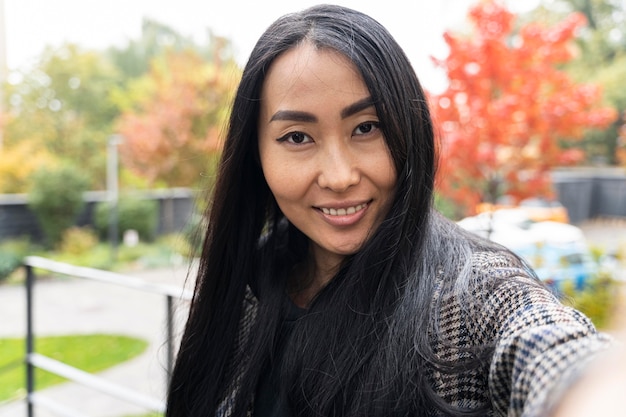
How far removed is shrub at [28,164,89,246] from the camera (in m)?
11.6

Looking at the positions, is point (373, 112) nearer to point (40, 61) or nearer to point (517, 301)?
point (517, 301)

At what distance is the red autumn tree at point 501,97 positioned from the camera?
5734 millimetres

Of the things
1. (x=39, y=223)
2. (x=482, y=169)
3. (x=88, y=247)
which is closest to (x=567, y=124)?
(x=482, y=169)

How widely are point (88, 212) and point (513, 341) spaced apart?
42.0 feet

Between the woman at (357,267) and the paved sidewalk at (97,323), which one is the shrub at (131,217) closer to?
the paved sidewalk at (97,323)

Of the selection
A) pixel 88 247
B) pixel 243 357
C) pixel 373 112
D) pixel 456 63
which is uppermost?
pixel 456 63

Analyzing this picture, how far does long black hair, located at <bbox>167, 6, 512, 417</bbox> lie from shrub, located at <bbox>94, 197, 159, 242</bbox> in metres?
11.7

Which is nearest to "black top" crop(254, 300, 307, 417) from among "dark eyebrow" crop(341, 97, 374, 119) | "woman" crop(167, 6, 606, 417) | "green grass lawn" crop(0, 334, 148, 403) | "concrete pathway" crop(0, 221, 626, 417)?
"woman" crop(167, 6, 606, 417)

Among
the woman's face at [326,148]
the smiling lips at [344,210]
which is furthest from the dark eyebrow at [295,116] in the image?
the smiling lips at [344,210]

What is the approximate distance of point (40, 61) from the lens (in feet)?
53.7

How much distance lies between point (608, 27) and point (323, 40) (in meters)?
23.8

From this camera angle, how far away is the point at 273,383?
1275mm

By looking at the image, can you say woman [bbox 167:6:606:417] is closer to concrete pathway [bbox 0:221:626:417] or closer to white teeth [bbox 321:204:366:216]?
white teeth [bbox 321:204:366:216]

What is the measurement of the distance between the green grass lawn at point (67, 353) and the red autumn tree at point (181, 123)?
6142mm
